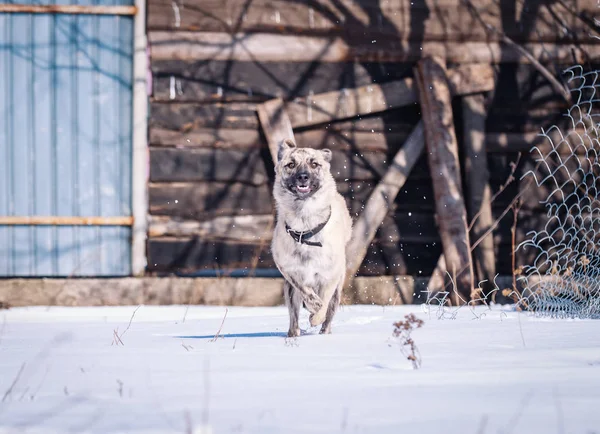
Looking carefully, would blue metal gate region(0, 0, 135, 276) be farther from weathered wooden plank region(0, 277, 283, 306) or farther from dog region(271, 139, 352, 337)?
dog region(271, 139, 352, 337)

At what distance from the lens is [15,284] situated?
6973 mm

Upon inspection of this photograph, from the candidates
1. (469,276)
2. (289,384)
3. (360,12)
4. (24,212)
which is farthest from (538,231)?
(289,384)

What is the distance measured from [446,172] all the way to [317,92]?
1439 mm

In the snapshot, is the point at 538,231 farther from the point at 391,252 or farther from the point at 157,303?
the point at 157,303

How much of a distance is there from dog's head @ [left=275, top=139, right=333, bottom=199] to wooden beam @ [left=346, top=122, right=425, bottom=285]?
7.35 ft

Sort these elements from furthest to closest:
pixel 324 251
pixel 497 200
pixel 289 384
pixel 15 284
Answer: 1. pixel 497 200
2. pixel 15 284
3. pixel 324 251
4. pixel 289 384

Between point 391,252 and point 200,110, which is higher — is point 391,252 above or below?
below

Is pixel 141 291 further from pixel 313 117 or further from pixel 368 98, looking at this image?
pixel 368 98

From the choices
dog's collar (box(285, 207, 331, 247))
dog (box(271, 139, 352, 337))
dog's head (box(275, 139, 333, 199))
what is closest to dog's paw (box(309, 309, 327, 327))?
dog (box(271, 139, 352, 337))

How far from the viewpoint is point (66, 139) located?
282 inches

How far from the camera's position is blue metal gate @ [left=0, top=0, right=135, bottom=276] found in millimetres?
7105

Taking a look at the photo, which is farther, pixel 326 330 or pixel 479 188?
pixel 479 188

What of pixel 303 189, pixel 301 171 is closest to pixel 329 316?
pixel 303 189

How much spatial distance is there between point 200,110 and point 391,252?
Answer: 226cm
